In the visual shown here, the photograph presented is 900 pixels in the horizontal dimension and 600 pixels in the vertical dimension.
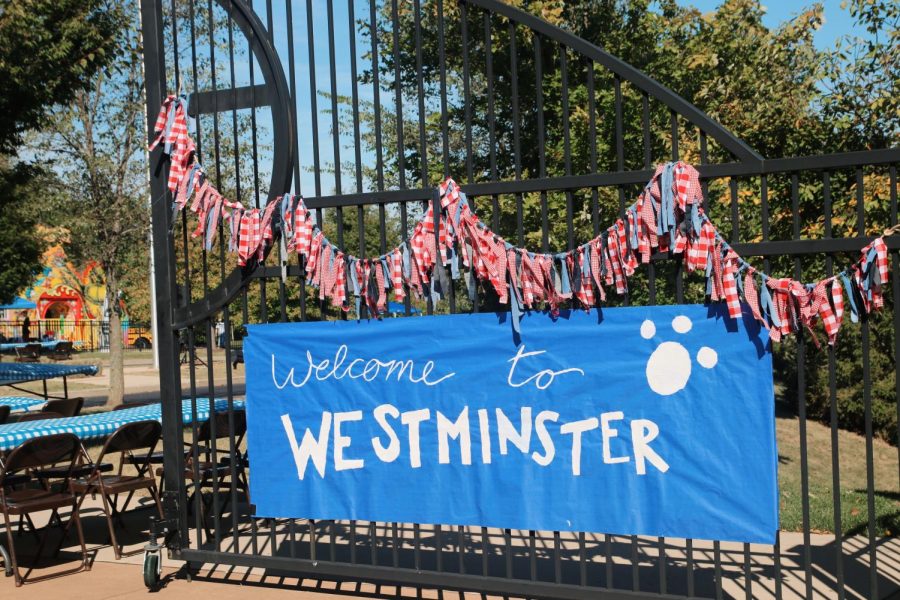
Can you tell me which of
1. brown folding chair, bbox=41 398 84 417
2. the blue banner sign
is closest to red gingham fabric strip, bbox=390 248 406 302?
the blue banner sign

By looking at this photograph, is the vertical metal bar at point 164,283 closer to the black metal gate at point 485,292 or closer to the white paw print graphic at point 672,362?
the black metal gate at point 485,292

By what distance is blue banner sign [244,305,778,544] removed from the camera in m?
4.54

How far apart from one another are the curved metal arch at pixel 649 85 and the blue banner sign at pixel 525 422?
0.85 meters

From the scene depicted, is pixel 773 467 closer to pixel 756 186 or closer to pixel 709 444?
pixel 709 444

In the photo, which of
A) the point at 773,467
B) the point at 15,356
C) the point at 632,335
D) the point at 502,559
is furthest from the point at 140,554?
the point at 15,356

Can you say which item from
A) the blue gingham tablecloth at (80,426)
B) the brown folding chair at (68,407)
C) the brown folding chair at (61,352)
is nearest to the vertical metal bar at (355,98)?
the blue gingham tablecloth at (80,426)

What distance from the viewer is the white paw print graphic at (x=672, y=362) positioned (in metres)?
4.57

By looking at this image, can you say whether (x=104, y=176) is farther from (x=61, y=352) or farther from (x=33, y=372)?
(x=61, y=352)

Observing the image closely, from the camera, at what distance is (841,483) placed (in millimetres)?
9906

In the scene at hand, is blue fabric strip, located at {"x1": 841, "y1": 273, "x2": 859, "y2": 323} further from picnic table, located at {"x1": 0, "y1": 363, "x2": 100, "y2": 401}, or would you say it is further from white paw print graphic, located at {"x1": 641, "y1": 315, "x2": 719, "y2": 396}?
picnic table, located at {"x1": 0, "y1": 363, "x2": 100, "y2": 401}

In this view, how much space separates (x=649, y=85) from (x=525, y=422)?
76.7 inches

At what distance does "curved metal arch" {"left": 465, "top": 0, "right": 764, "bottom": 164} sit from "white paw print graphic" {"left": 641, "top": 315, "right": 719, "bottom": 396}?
0.91 meters

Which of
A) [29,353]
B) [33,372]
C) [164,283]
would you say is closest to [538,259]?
[164,283]

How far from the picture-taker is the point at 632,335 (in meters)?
4.71
